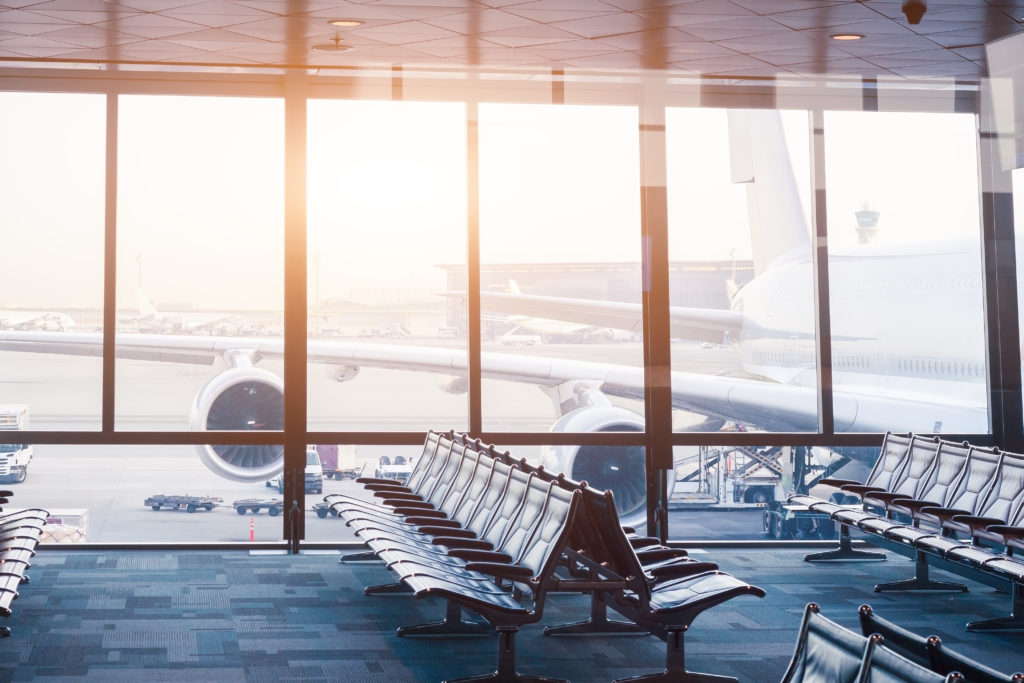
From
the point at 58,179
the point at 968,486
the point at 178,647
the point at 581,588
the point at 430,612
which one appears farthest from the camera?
the point at 58,179

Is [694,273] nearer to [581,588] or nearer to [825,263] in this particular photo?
[825,263]

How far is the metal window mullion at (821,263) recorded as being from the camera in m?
7.17

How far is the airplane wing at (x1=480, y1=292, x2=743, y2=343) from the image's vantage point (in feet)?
23.6

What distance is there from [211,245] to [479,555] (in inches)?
152

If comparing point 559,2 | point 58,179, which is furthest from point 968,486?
point 58,179

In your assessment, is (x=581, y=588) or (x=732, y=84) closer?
(x=581, y=588)

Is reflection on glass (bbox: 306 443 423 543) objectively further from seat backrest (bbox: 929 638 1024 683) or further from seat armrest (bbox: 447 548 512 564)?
seat backrest (bbox: 929 638 1024 683)

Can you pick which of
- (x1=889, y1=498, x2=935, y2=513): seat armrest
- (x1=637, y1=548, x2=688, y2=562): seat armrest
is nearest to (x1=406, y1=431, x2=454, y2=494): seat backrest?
(x1=637, y1=548, x2=688, y2=562): seat armrest

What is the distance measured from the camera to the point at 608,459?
284 inches

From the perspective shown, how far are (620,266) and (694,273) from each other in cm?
52

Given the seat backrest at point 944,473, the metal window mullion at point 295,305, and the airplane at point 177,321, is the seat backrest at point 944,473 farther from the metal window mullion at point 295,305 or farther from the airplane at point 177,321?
the airplane at point 177,321

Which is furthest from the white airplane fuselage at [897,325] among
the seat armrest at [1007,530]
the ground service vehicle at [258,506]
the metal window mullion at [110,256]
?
the metal window mullion at [110,256]

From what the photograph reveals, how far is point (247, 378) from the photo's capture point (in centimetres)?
721

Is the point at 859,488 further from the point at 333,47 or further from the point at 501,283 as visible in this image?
the point at 333,47
